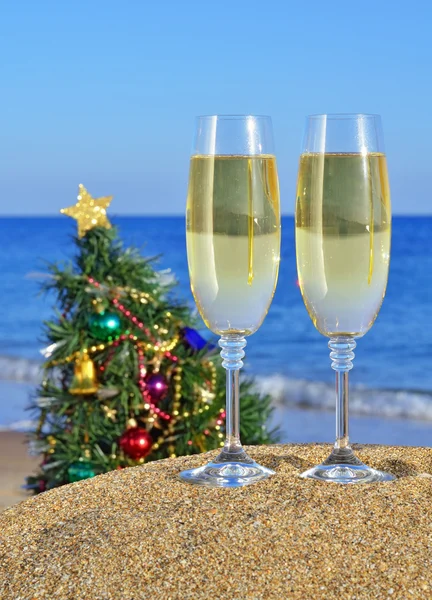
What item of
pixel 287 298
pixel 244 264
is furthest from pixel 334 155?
pixel 287 298

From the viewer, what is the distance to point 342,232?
198 centimetres

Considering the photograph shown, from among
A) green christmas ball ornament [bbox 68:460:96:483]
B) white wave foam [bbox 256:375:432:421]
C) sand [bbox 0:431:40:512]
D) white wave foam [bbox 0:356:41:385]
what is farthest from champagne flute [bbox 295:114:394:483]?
white wave foam [bbox 0:356:41:385]

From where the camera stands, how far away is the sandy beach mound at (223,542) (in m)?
1.62

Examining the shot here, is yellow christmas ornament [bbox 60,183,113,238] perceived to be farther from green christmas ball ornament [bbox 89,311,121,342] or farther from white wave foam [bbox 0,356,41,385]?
white wave foam [bbox 0,356,41,385]

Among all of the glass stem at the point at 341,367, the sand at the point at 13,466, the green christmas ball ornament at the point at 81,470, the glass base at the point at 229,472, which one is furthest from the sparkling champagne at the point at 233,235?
the sand at the point at 13,466

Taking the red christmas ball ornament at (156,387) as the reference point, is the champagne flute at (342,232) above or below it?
above

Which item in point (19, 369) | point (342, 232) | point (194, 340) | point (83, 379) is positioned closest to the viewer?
point (342, 232)

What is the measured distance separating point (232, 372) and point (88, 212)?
2014 millimetres

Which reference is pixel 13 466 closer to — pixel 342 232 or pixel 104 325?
Answer: pixel 104 325

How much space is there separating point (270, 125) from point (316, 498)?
847mm

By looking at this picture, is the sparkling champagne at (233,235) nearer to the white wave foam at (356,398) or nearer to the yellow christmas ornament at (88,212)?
the yellow christmas ornament at (88,212)

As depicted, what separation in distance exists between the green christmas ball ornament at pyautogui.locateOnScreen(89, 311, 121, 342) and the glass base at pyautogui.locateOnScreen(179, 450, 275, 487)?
1641mm

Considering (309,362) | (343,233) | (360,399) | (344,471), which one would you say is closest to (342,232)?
(343,233)

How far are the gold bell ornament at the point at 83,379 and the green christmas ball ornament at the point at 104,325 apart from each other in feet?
0.38
